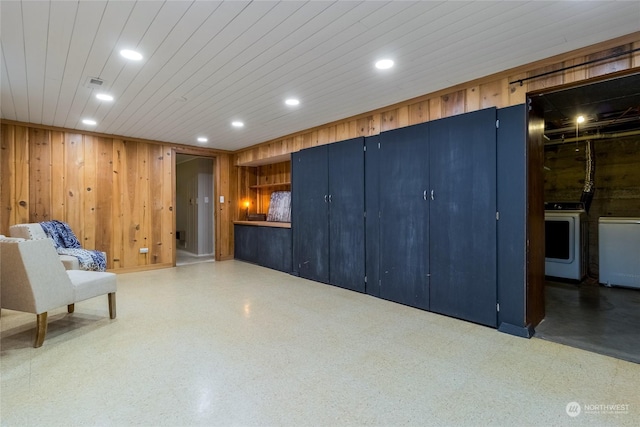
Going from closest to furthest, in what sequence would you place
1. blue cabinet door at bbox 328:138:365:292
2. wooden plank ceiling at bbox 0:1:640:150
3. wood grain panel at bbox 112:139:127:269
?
wooden plank ceiling at bbox 0:1:640:150, blue cabinet door at bbox 328:138:365:292, wood grain panel at bbox 112:139:127:269

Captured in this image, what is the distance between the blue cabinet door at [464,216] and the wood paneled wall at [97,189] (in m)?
4.95

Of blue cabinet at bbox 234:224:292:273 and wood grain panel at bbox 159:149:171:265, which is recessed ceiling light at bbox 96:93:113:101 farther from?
blue cabinet at bbox 234:224:292:273

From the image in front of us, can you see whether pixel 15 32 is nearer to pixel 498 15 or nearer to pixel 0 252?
pixel 0 252

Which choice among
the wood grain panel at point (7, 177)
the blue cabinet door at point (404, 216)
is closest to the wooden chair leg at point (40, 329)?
the wood grain panel at point (7, 177)

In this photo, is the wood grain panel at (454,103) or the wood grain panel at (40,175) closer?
the wood grain panel at (454,103)

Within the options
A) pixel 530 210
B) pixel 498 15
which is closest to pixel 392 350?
pixel 530 210

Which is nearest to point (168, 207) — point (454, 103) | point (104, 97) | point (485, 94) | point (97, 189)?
point (97, 189)

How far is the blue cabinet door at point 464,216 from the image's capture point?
2.94 m

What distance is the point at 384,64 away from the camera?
8.95 feet

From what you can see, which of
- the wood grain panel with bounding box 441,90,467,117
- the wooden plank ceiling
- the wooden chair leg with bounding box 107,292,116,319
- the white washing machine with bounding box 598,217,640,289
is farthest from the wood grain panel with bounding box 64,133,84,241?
the white washing machine with bounding box 598,217,640,289

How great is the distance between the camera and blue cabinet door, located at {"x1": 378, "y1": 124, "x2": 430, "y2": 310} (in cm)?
344

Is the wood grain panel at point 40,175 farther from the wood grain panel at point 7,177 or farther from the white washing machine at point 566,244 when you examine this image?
the white washing machine at point 566,244

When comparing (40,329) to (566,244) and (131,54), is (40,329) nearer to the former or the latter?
(131,54)

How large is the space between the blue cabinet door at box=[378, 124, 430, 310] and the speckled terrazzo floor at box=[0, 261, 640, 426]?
0.35 meters
